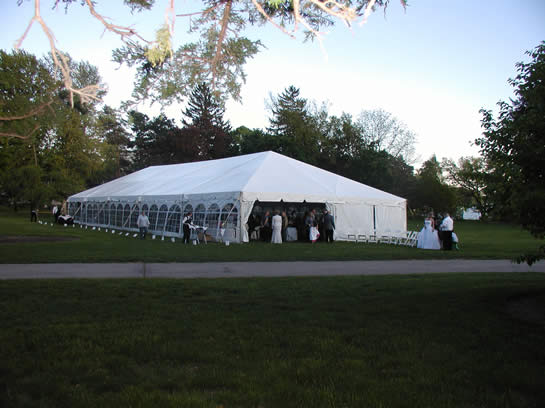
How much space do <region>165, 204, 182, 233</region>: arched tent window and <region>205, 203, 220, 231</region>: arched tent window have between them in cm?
245

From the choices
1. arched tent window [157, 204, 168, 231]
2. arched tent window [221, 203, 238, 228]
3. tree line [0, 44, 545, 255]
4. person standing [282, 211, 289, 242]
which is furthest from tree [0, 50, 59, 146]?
person standing [282, 211, 289, 242]

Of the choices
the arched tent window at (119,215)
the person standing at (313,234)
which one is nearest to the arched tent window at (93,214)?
the arched tent window at (119,215)

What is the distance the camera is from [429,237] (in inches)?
797

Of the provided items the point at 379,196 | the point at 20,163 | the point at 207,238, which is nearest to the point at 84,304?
the point at 207,238

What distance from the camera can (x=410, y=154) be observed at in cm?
6269

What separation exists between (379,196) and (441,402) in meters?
22.3

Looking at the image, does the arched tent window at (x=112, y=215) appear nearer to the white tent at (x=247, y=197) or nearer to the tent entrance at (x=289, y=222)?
the white tent at (x=247, y=197)

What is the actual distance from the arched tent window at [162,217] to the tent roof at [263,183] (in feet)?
2.53

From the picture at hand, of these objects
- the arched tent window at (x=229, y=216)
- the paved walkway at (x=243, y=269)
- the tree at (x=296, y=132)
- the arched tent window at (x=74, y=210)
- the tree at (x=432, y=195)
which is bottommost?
the paved walkway at (x=243, y=269)

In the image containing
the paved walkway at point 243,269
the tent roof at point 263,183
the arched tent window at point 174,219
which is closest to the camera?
the paved walkway at point 243,269

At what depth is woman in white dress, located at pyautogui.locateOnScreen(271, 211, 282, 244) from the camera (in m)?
21.4

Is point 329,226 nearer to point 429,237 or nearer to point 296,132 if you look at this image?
point 429,237

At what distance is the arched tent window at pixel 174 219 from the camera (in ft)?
82.2

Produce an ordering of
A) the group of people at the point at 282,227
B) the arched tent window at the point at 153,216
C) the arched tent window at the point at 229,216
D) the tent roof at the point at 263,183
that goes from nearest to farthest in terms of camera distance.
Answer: the group of people at the point at 282,227, the arched tent window at the point at 229,216, the tent roof at the point at 263,183, the arched tent window at the point at 153,216
